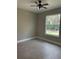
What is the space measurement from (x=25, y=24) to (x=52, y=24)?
6.81 feet

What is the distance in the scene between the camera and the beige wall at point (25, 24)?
587 centimetres

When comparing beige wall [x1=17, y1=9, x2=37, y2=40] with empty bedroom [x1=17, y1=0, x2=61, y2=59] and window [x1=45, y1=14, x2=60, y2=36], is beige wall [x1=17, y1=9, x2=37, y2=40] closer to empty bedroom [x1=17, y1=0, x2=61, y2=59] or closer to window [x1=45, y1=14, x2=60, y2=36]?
empty bedroom [x1=17, y1=0, x2=61, y2=59]

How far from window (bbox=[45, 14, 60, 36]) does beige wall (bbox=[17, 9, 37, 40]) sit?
1277 mm

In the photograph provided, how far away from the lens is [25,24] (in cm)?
641

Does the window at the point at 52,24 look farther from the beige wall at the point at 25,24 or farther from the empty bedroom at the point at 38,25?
the beige wall at the point at 25,24

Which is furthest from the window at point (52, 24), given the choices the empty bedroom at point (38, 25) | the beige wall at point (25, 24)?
the beige wall at point (25, 24)

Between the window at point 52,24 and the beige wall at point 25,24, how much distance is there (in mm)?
1277

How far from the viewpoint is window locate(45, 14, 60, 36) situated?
568 cm
